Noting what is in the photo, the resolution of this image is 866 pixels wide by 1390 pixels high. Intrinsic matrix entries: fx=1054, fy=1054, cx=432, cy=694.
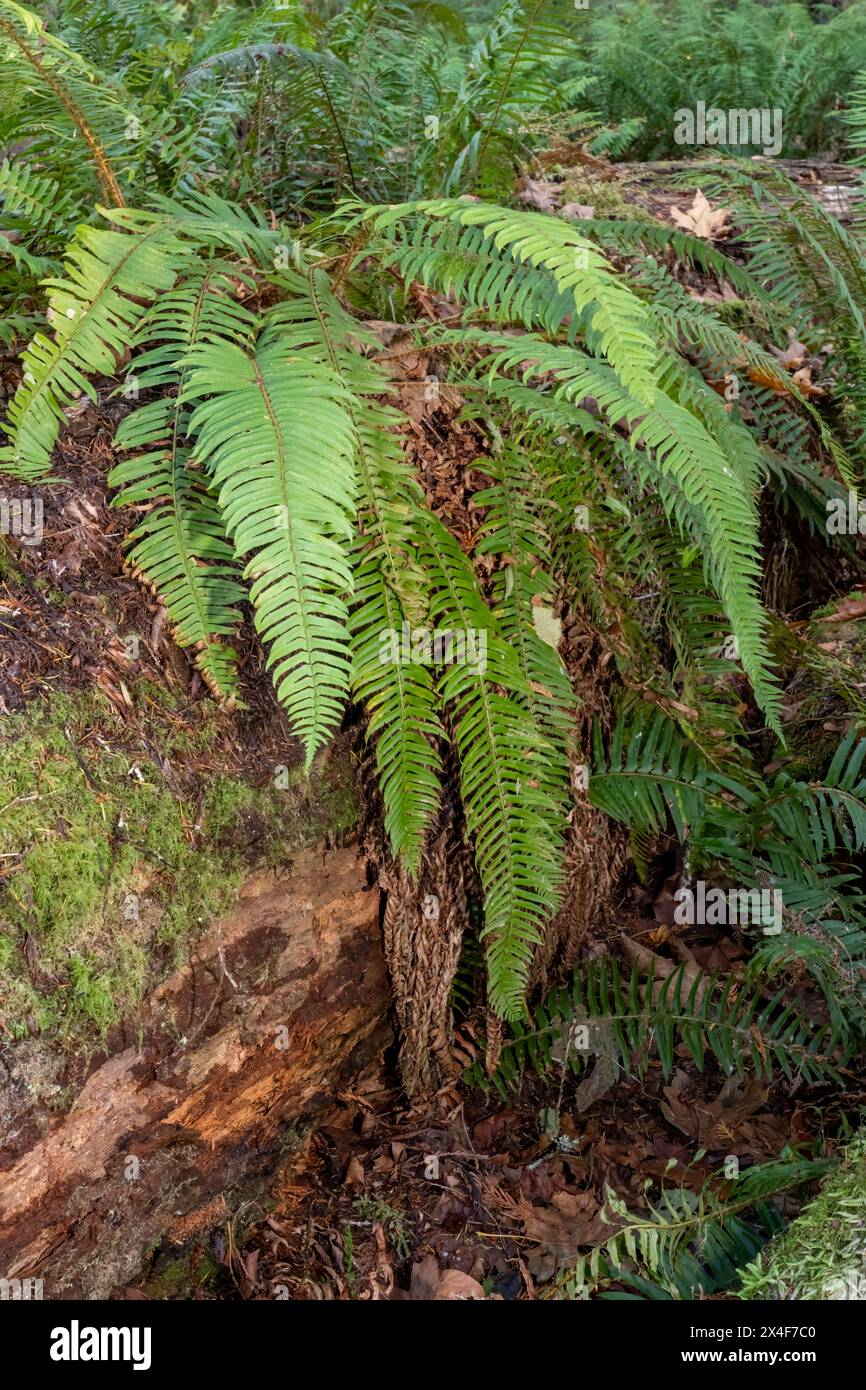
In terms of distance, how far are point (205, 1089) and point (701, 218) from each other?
373 cm

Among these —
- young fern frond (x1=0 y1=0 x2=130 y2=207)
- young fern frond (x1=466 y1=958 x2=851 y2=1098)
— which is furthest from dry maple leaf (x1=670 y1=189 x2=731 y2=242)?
young fern frond (x1=466 y1=958 x2=851 y2=1098)

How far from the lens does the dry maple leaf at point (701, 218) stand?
4234 millimetres

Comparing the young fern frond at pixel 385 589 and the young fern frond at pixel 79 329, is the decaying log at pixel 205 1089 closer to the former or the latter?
the young fern frond at pixel 385 589

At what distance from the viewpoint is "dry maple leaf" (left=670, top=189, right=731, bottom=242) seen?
423 centimetres

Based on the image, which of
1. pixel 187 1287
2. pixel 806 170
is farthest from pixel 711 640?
pixel 806 170

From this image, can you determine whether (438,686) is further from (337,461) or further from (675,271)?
(675,271)

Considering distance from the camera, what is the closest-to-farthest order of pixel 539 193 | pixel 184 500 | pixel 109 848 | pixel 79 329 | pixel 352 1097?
pixel 79 329, pixel 109 848, pixel 184 500, pixel 352 1097, pixel 539 193

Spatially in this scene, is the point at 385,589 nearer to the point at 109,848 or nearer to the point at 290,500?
Answer: the point at 290,500

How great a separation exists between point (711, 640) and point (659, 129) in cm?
345

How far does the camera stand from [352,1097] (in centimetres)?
308

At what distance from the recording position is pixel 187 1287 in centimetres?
266

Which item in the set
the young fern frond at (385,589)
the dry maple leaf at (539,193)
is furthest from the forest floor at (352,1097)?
the dry maple leaf at (539,193)

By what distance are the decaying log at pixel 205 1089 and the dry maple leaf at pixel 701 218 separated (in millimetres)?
2992

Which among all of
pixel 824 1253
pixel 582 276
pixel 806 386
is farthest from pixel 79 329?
pixel 806 386
